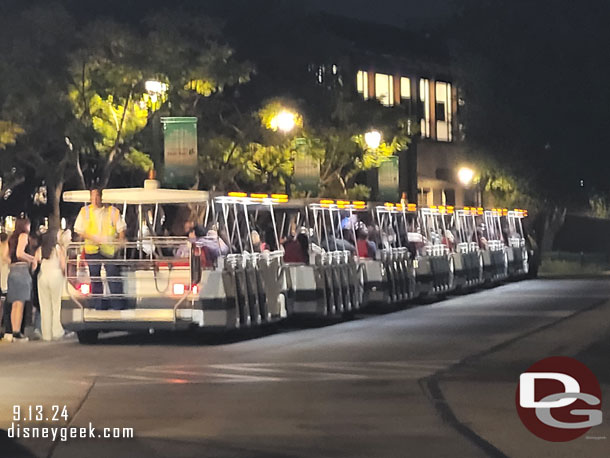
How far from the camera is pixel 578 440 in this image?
1206 centimetres

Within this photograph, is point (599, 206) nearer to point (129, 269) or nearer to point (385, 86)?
point (385, 86)

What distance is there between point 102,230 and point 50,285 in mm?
1416

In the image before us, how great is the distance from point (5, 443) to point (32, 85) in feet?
55.7

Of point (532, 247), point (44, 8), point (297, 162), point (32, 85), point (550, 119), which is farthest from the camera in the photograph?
point (550, 119)

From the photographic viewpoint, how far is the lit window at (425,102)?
63844 millimetres

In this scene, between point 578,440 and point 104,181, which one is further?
point 104,181

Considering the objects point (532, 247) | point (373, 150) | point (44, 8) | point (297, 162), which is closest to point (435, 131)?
point (532, 247)

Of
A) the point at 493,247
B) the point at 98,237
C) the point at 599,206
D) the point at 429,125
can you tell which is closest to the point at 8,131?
the point at 98,237

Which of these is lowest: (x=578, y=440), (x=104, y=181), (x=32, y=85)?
(x=578, y=440)

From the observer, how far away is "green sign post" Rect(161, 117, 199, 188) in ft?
82.9

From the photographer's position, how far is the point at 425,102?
212ft

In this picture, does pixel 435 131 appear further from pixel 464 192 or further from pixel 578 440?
pixel 578 440

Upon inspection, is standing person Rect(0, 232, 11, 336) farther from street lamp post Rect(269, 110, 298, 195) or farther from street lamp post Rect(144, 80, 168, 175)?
street lamp post Rect(269, 110, 298, 195)

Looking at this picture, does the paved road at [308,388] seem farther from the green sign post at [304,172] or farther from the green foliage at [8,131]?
the green sign post at [304,172]
